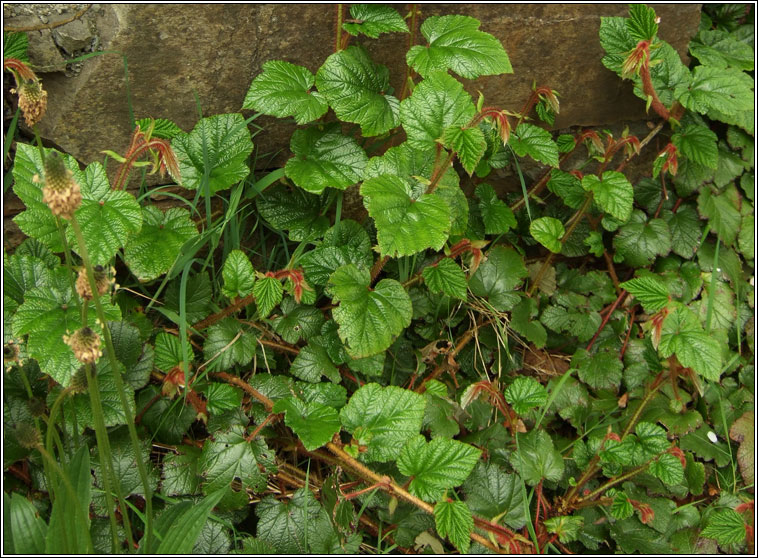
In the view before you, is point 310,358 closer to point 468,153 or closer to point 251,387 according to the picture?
point 251,387

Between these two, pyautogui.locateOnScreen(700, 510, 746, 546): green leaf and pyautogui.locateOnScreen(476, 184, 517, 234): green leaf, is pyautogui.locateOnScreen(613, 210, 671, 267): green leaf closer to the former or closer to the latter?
pyautogui.locateOnScreen(476, 184, 517, 234): green leaf

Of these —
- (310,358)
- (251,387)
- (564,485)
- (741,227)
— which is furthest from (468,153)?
(741,227)

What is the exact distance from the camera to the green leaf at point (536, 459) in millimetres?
2010

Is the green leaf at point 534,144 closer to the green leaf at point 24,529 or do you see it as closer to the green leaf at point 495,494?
the green leaf at point 495,494

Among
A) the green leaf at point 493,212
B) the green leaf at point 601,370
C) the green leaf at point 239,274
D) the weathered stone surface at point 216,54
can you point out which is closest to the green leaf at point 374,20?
the weathered stone surface at point 216,54

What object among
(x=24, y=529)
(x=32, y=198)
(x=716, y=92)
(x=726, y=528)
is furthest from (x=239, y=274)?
(x=716, y=92)

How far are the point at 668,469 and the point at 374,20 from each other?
1599 mm

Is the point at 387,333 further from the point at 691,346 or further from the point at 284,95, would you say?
the point at 691,346

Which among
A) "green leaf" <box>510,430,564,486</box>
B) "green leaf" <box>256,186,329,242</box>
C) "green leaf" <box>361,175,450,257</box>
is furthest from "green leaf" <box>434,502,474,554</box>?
"green leaf" <box>256,186,329,242</box>

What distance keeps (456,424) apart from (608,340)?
725 millimetres

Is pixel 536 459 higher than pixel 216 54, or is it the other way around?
pixel 216 54

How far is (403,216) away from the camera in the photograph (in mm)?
1857

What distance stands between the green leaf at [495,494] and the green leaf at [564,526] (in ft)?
0.29

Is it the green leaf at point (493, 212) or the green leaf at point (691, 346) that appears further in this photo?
the green leaf at point (493, 212)
